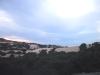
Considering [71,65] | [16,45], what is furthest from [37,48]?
[71,65]

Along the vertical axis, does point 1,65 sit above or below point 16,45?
Answer: below

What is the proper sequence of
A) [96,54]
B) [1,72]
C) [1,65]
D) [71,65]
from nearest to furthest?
[1,72], [1,65], [71,65], [96,54]

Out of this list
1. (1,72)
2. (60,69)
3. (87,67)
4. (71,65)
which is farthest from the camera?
(87,67)

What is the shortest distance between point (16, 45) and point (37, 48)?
20310 mm

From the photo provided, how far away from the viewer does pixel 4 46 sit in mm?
59156

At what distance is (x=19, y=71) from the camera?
115 ft

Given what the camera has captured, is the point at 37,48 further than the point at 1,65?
Yes

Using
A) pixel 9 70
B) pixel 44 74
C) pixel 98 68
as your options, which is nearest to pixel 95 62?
pixel 98 68

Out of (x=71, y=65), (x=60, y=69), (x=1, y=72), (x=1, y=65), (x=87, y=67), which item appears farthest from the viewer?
(x=87, y=67)

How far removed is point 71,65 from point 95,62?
9.57m

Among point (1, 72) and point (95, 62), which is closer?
point (1, 72)

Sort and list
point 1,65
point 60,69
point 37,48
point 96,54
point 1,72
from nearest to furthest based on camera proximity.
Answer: point 1,72, point 1,65, point 60,69, point 96,54, point 37,48

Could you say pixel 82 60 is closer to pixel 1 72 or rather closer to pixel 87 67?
pixel 87 67

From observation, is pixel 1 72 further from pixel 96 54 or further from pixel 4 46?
pixel 96 54
